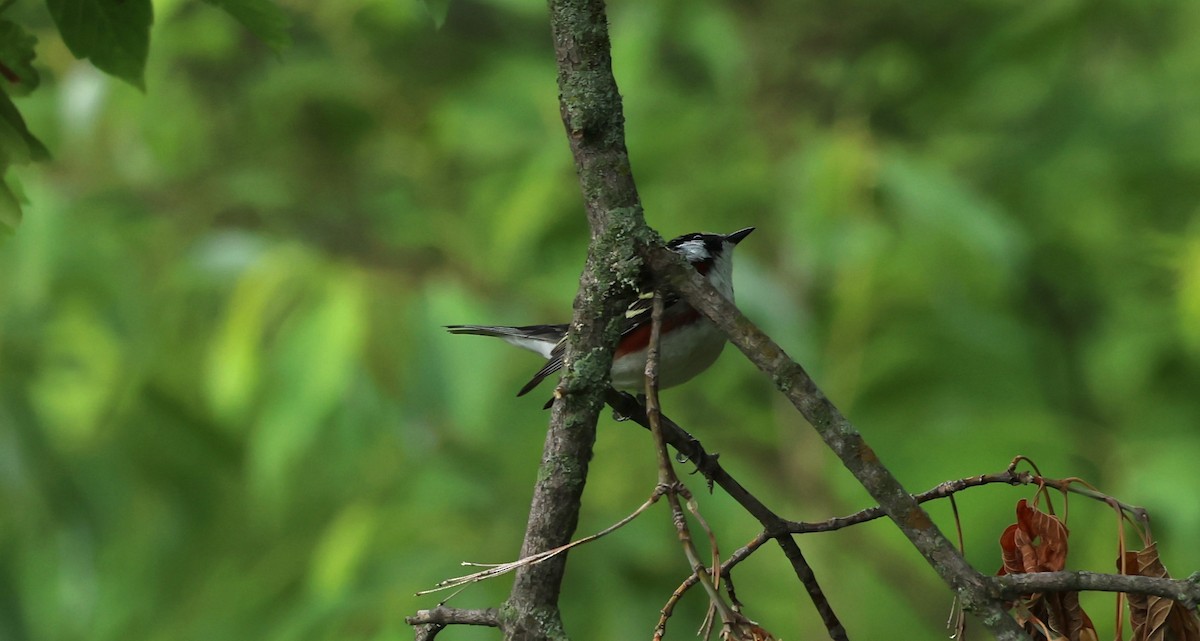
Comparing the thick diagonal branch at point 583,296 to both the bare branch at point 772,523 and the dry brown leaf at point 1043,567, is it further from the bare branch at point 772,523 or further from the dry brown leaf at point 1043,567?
the dry brown leaf at point 1043,567

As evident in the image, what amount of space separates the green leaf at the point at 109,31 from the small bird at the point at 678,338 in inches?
31.3

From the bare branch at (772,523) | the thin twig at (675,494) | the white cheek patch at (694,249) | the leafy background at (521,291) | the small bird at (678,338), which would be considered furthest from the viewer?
Answer: the leafy background at (521,291)

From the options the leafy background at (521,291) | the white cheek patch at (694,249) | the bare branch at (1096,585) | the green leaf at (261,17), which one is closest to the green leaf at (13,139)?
the green leaf at (261,17)

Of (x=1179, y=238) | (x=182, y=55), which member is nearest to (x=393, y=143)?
(x=182, y=55)

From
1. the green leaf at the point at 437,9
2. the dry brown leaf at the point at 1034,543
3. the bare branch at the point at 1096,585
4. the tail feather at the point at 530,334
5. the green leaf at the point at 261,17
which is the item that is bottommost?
the bare branch at the point at 1096,585

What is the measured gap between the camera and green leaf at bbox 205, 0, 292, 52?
1.57m

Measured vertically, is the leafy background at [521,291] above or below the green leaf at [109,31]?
above

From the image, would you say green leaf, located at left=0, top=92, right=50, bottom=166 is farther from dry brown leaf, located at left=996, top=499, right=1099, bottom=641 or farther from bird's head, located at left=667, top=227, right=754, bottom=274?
bird's head, located at left=667, top=227, right=754, bottom=274

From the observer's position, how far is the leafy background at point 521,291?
12.6 feet

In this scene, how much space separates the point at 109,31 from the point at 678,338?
104cm

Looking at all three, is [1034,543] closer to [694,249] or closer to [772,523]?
[772,523]


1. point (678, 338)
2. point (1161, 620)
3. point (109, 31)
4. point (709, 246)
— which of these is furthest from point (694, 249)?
point (1161, 620)

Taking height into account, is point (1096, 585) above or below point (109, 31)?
below

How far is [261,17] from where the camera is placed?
1.59 m
